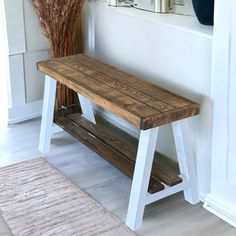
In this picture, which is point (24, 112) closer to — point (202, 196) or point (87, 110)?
point (87, 110)

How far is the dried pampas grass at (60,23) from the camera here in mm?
2850

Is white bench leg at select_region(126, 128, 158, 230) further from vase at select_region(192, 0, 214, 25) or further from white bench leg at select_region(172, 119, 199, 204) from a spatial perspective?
vase at select_region(192, 0, 214, 25)

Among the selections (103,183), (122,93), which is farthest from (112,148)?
(122,93)

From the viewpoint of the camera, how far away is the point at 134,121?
2012 mm

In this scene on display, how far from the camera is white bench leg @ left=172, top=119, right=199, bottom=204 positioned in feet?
7.31

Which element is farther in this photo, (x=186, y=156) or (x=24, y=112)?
(x=24, y=112)

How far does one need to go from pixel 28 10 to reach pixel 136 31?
82cm

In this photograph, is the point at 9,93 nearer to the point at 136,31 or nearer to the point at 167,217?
the point at 136,31

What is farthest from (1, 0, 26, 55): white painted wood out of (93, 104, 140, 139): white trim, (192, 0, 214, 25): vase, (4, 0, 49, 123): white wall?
(192, 0, 214, 25): vase

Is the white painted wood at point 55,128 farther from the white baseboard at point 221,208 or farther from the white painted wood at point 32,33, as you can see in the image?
the white baseboard at point 221,208

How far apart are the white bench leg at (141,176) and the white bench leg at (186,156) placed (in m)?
0.20

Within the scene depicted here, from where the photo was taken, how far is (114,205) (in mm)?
2352

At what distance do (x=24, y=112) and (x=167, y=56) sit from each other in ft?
4.04

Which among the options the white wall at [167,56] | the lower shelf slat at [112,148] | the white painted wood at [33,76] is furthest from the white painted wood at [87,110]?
the white painted wood at [33,76]
